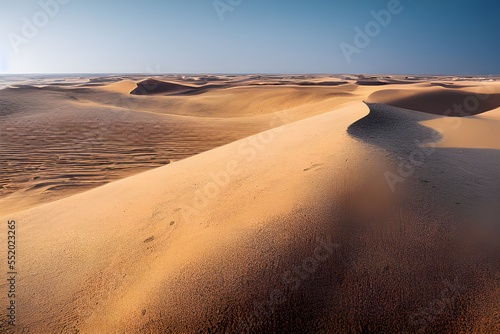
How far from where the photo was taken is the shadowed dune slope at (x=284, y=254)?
6.39 ft

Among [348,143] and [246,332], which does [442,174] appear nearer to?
[348,143]

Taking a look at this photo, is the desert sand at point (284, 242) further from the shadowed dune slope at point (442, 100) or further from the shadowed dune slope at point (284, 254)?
the shadowed dune slope at point (442, 100)

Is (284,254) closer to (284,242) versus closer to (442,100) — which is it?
(284,242)

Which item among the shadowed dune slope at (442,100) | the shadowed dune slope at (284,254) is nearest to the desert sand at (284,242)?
the shadowed dune slope at (284,254)

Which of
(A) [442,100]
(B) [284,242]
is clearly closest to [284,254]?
(B) [284,242]

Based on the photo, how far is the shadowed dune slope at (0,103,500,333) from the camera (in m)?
1.95

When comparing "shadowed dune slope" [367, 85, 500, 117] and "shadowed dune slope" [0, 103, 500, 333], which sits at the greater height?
"shadowed dune slope" [0, 103, 500, 333]

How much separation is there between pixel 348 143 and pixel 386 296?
233 centimetres

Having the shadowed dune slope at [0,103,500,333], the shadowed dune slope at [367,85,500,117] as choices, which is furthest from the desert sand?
the shadowed dune slope at [367,85,500,117]

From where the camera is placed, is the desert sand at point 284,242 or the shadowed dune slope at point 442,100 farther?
the shadowed dune slope at point 442,100

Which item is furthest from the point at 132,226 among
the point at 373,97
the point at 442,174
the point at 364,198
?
the point at 373,97

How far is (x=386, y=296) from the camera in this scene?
2.01 m

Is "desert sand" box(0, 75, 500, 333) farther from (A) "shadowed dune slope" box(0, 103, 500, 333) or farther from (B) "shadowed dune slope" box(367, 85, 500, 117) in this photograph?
(B) "shadowed dune slope" box(367, 85, 500, 117)

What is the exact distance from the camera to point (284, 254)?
2.27m
